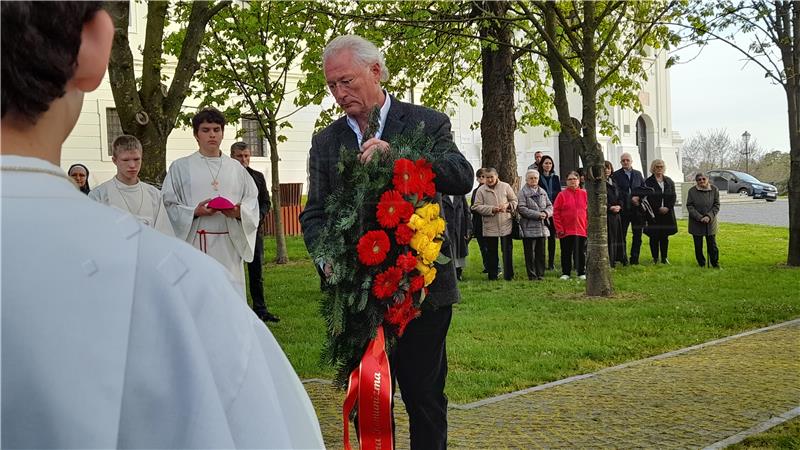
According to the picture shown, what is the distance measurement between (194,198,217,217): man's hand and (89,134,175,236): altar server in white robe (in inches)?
10.8

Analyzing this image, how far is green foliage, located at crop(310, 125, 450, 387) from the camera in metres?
4.03

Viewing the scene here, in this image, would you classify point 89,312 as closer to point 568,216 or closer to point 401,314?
point 401,314

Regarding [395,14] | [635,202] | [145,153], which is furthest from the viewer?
[635,202]

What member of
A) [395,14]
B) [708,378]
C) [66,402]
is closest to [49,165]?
[66,402]

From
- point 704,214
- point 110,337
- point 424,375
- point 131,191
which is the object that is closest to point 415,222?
point 424,375

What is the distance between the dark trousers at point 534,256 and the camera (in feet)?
50.2

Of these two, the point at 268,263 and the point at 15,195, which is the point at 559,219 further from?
the point at 15,195

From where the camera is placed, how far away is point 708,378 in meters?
7.38

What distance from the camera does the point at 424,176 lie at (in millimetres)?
4027

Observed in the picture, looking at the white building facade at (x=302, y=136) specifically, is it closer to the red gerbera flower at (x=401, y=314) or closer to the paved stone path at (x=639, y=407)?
the paved stone path at (x=639, y=407)

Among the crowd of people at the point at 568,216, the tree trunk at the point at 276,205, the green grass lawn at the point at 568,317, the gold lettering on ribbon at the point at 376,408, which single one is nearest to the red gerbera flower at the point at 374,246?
the gold lettering on ribbon at the point at 376,408

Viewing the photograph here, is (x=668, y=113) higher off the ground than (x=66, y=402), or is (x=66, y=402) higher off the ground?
Answer: (x=668, y=113)

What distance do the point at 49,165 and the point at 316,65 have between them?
17222 mm

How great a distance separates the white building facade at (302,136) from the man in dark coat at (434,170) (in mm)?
16365
